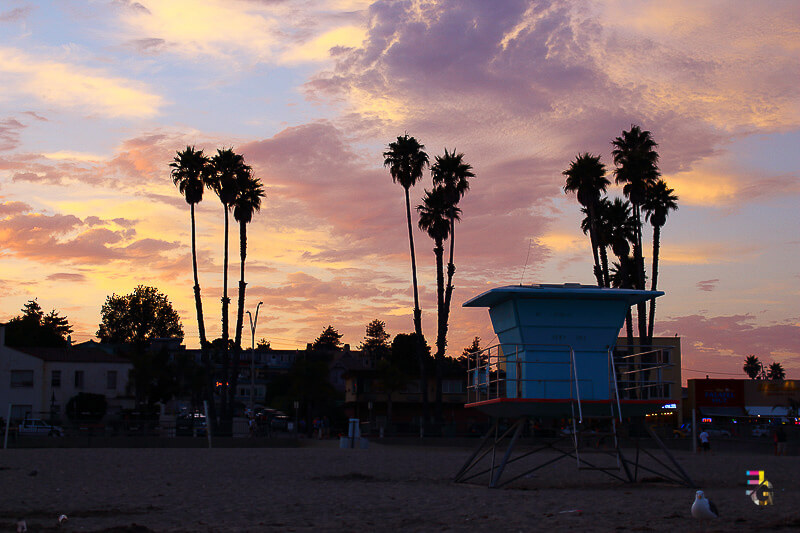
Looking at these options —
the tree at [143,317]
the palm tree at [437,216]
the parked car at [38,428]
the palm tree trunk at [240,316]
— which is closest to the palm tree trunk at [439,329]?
the palm tree at [437,216]

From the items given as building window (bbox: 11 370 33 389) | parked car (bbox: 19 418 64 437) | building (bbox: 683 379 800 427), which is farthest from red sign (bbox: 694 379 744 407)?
building window (bbox: 11 370 33 389)

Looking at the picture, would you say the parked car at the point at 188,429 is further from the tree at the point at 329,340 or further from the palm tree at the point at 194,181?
the tree at the point at 329,340

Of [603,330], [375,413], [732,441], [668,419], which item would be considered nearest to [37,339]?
[375,413]

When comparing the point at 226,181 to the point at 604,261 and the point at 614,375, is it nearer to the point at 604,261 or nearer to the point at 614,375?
the point at 604,261

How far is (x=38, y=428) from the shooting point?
51.3 m

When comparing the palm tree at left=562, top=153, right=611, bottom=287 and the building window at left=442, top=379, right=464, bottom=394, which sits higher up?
the palm tree at left=562, top=153, right=611, bottom=287

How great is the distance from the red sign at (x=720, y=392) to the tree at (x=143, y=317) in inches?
3202

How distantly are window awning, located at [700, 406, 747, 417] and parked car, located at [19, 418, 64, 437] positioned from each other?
65788 millimetres

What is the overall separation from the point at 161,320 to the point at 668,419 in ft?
278

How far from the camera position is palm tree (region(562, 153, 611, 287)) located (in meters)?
60.9

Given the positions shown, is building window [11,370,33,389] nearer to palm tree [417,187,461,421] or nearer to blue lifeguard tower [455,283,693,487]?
palm tree [417,187,461,421]

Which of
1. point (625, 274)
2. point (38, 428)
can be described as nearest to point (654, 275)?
point (625, 274)

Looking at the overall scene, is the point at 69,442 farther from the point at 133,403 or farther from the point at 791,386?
the point at 791,386

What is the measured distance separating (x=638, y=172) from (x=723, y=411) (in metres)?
41.0
